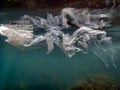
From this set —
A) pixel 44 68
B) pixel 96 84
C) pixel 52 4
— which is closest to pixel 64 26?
pixel 52 4

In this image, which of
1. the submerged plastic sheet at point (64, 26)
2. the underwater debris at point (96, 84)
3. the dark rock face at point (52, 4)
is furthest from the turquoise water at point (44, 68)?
the dark rock face at point (52, 4)

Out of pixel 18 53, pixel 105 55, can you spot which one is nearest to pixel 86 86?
pixel 105 55

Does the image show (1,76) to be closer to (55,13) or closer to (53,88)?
(53,88)

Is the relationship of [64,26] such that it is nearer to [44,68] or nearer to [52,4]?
[52,4]

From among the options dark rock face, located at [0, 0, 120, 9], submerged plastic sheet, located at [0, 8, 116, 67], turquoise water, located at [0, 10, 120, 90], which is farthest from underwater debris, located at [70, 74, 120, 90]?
dark rock face, located at [0, 0, 120, 9]

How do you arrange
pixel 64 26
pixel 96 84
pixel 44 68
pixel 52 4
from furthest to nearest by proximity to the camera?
pixel 44 68 → pixel 96 84 → pixel 64 26 → pixel 52 4

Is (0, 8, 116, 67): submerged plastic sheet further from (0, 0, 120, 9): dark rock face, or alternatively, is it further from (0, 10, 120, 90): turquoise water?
(0, 10, 120, 90): turquoise water
